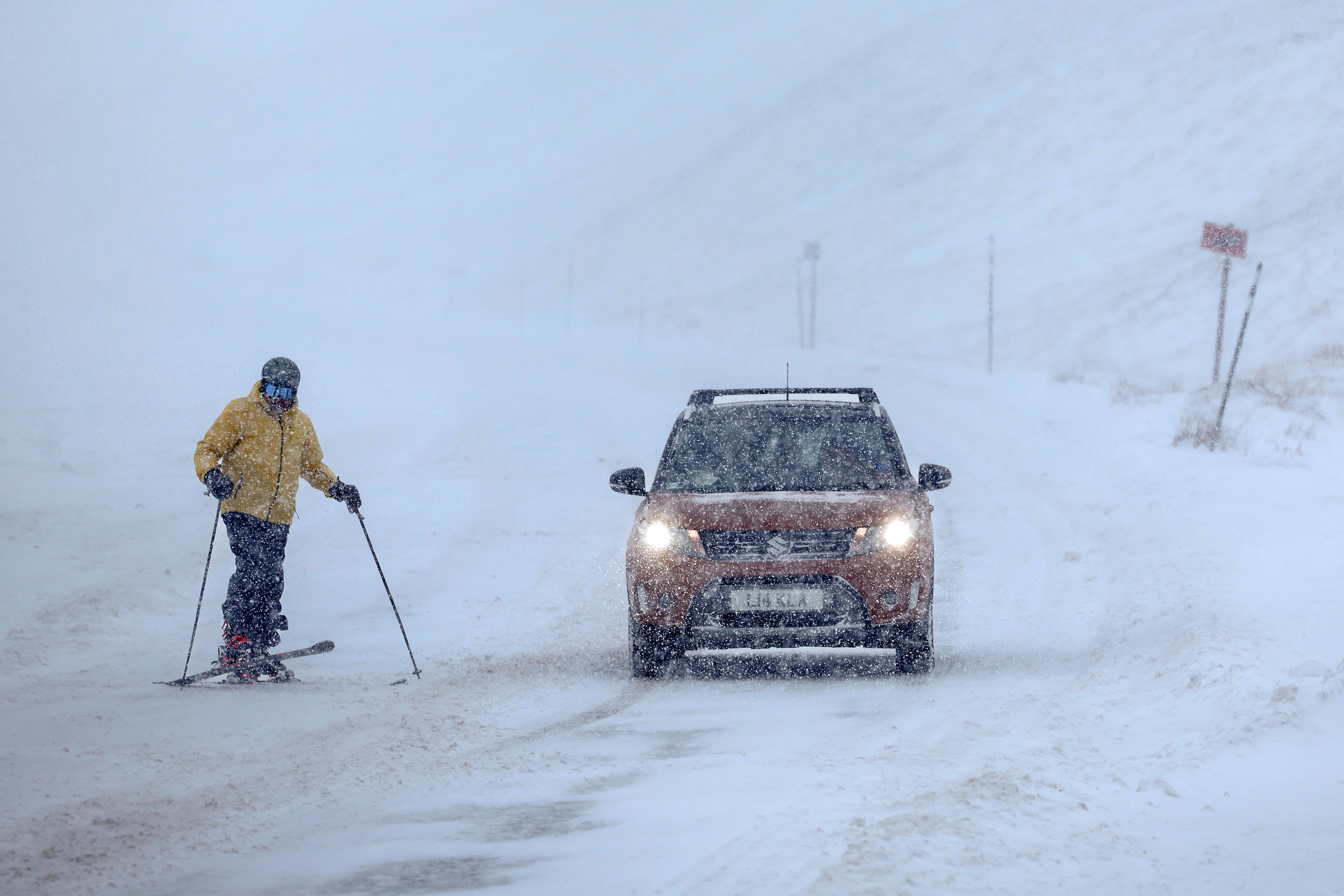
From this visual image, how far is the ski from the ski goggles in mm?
1471

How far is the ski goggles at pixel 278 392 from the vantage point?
8117 millimetres

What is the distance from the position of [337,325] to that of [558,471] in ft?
136

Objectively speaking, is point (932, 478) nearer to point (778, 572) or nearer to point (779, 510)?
point (779, 510)

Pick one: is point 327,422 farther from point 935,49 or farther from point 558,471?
point 935,49

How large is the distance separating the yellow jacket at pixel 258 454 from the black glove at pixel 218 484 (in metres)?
0.16

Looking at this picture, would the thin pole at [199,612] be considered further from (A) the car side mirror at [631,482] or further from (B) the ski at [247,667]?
(A) the car side mirror at [631,482]

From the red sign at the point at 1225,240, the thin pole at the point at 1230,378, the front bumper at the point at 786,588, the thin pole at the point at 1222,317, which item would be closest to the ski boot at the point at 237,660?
the front bumper at the point at 786,588

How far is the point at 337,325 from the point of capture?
59.3 metres

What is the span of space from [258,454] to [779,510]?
3005 millimetres

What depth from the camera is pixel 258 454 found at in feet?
26.7

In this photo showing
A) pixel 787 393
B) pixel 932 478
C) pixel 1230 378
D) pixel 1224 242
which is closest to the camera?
pixel 932 478

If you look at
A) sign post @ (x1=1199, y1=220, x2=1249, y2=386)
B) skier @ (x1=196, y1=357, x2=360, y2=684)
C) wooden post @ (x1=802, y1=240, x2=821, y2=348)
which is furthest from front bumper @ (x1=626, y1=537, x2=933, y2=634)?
wooden post @ (x1=802, y1=240, x2=821, y2=348)

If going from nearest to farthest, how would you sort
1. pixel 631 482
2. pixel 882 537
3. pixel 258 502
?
1. pixel 882 537
2. pixel 258 502
3. pixel 631 482

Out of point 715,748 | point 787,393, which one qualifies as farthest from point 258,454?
point 715,748
